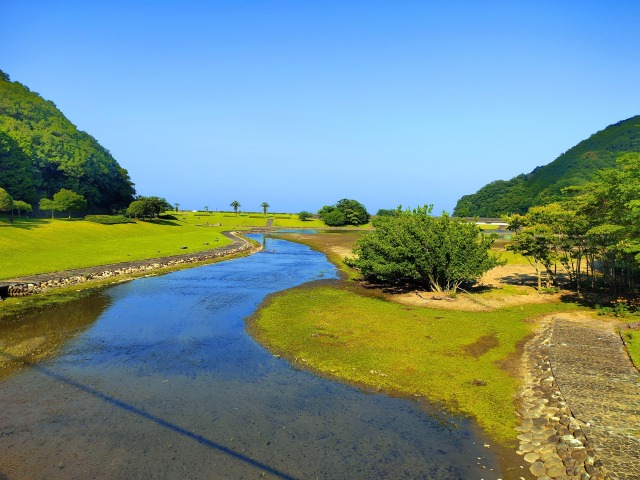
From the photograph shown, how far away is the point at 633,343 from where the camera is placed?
17.8m

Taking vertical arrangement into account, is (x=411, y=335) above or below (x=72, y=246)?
below

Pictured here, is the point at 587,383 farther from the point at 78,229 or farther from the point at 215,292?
the point at 78,229

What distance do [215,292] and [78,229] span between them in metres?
39.4

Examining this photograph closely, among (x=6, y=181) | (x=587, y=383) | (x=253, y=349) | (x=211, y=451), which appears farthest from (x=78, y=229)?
(x=587, y=383)

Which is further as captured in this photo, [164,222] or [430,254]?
[164,222]

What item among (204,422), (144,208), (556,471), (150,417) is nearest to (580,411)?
(556,471)

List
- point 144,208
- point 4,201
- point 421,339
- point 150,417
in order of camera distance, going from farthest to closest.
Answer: point 144,208, point 4,201, point 421,339, point 150,417

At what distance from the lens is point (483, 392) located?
15.2 metres

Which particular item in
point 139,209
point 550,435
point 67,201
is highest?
point 67,201

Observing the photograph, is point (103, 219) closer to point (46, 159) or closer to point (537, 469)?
point (46, 159)

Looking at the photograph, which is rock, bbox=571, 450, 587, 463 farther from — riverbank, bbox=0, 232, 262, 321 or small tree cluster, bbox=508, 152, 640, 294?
riverbank, bbox=0, 232, 262, 321

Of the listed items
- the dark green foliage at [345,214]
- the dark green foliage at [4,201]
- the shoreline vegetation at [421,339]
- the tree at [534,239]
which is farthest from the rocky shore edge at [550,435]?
the dark green foliage at [345,214]

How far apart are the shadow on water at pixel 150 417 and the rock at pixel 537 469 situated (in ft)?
20.1

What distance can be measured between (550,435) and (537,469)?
1687 millimetres
